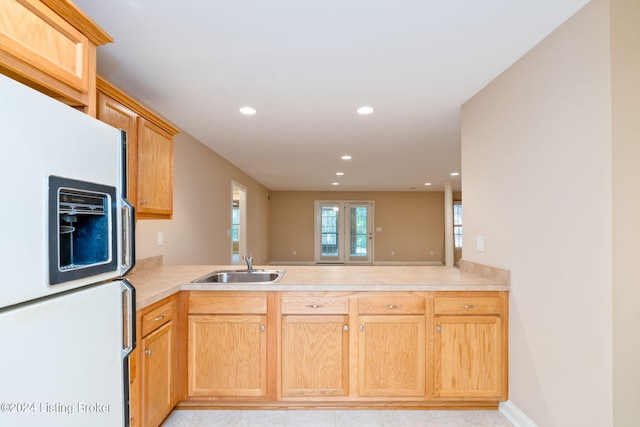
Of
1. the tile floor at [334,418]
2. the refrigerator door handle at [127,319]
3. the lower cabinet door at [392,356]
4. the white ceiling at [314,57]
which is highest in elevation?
the white ceiling at [314,57]

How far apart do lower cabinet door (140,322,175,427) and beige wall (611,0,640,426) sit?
224 centimetres

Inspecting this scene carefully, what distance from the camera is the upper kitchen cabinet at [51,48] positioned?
1103 mm

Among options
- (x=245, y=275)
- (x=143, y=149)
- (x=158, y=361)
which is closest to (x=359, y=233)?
(x=245, y=275)

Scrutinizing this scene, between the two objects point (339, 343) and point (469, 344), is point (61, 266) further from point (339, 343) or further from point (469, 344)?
point (469, 344)

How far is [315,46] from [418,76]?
2.62 ft

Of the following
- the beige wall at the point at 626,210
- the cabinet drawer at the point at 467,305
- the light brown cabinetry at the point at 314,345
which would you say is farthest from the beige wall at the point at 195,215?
the beige wall at the point at 626,210

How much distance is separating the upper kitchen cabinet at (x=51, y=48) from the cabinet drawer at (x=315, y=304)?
5.06 ft

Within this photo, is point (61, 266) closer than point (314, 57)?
Yes

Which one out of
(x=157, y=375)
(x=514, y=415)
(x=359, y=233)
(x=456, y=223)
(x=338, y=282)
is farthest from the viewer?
(x=359, y=233)

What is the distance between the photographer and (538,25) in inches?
67.1

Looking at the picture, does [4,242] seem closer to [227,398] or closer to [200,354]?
[200,354]

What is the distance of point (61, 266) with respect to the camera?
37.3 inches

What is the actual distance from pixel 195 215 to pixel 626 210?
3.64m

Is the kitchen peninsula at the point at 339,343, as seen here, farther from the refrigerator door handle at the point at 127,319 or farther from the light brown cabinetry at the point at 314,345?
the refrigerator door handle at the point at 127,319
